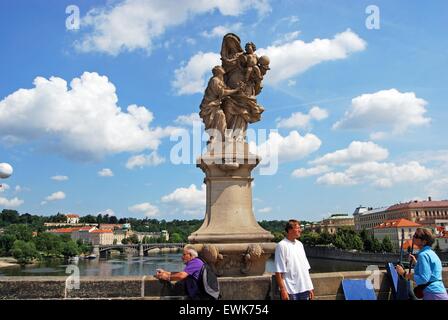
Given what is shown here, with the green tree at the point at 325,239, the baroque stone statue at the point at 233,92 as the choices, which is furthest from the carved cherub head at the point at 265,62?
the green tree at the point at 325,239

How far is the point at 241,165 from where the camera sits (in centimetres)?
870

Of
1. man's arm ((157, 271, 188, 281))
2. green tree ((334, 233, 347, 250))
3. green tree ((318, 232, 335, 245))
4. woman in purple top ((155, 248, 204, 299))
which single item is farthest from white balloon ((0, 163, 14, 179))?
green tree ((318, 232, 335, 245))

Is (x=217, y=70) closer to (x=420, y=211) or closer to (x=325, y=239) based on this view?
(x=325, y=239)

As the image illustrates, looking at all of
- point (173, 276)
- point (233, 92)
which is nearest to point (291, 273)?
point (173, 276)

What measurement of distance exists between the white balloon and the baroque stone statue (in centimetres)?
425

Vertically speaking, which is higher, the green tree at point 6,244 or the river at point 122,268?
the green tree at point 6,244

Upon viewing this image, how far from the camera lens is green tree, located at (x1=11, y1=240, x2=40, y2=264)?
332 feet

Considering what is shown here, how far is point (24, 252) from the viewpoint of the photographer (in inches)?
4028

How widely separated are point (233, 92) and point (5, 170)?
5.16 meters

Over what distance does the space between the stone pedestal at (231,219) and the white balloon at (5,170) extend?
4023mm

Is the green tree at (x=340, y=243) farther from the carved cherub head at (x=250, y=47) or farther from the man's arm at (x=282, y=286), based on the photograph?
the man's arm at (x=282, y=286)

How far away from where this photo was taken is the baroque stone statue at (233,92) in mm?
9008
